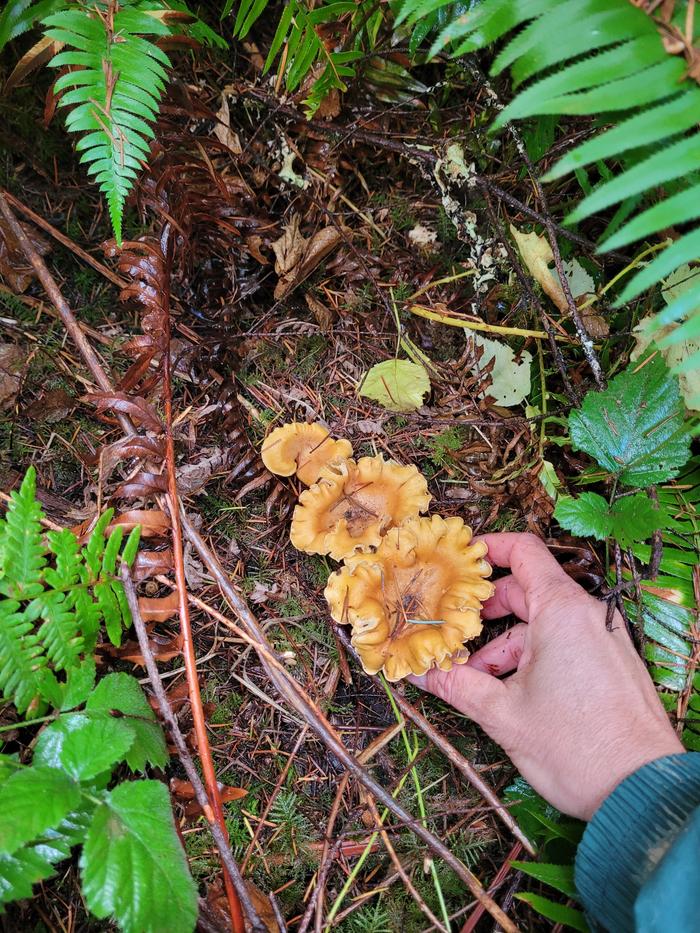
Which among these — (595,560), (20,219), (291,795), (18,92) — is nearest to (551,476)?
(595,560)

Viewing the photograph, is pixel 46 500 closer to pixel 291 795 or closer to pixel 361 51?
pixel 291 795

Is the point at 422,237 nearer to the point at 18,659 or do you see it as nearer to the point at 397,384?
the point at 397,384

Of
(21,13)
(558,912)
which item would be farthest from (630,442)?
(21,13)

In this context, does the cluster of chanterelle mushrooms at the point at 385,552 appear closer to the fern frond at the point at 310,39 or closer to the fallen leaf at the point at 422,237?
the fallen leaf at the point at 422,237

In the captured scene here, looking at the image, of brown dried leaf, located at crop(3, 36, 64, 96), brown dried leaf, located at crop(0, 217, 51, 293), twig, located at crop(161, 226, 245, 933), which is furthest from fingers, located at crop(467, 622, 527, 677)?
brown dried leaf, located at crop(3, 36, 64, 96)

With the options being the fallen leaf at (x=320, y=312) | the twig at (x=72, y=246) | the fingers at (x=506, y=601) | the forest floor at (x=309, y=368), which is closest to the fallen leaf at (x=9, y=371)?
the forest floor at (x=309, y=368)
